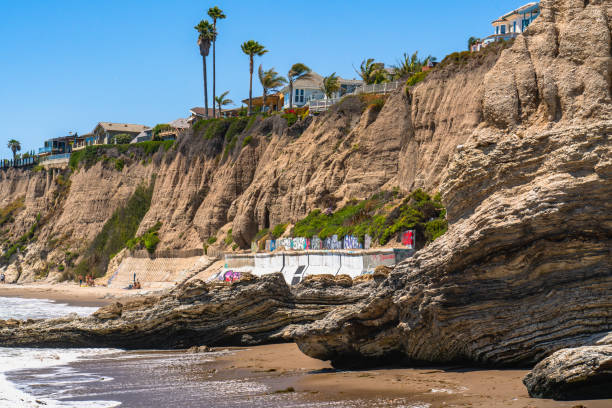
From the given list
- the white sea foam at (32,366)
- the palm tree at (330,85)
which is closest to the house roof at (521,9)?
the palm tree at (330,85)

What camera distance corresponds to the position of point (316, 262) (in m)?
32.6

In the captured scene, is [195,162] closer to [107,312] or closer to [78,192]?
[78,192]

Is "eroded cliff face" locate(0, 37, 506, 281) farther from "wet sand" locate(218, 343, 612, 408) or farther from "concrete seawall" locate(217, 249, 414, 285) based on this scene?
"wet sand" locate(218, 343, 612, 408)

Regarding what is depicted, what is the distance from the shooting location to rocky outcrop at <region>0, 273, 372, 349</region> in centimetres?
1731

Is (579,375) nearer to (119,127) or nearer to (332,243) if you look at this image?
(332,243)

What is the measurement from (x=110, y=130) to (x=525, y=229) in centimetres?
9483

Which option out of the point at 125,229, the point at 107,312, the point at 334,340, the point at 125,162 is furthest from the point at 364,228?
the point at 125,162

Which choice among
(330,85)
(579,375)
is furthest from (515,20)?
(579,375)

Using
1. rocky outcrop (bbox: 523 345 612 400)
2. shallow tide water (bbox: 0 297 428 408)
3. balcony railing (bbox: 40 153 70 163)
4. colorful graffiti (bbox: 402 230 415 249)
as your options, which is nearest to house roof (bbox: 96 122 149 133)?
balcony railing (bbox: 40 153 70 163)

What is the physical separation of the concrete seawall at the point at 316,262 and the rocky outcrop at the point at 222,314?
10402mm

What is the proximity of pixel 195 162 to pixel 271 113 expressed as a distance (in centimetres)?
793

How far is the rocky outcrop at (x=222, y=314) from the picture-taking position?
17312mm

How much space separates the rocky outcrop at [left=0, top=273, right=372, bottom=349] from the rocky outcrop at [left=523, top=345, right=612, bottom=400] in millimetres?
7328

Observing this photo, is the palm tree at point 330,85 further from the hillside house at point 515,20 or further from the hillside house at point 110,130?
the hillside house at point 110,130
